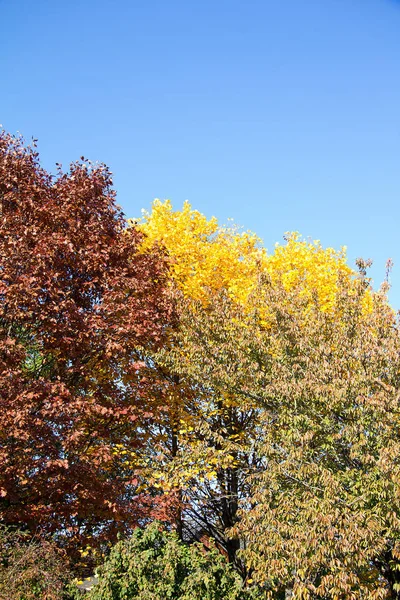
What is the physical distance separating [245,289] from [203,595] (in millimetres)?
8252

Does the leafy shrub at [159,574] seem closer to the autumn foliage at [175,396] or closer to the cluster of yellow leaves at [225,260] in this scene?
the autumn foliage at [175,396]

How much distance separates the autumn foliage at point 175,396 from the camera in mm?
8328

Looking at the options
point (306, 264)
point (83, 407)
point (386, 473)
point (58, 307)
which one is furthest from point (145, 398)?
point (306, 264)

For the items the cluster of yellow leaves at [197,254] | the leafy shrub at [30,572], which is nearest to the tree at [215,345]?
the cluster of yellow leaves at [197,254]

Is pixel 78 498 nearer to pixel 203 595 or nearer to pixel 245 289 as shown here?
pixel 203 595

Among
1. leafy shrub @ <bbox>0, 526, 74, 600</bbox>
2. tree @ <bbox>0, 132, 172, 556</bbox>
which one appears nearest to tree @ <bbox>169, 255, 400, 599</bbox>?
tree @ <bbox>0, 132, 172, 556</bbox>

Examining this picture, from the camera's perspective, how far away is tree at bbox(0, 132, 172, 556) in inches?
373

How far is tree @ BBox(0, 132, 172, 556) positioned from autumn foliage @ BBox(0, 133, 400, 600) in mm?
44

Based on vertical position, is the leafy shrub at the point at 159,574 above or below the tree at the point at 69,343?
below

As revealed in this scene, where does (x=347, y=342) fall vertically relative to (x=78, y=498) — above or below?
above

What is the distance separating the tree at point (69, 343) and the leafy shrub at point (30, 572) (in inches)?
51.7

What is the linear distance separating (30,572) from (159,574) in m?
2.15

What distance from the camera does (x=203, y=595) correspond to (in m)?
8.53

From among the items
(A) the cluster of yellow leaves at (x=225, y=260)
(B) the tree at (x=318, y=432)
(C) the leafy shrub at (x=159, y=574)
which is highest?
(A) the cluster of yellow leaves at (x=225, y=260)
